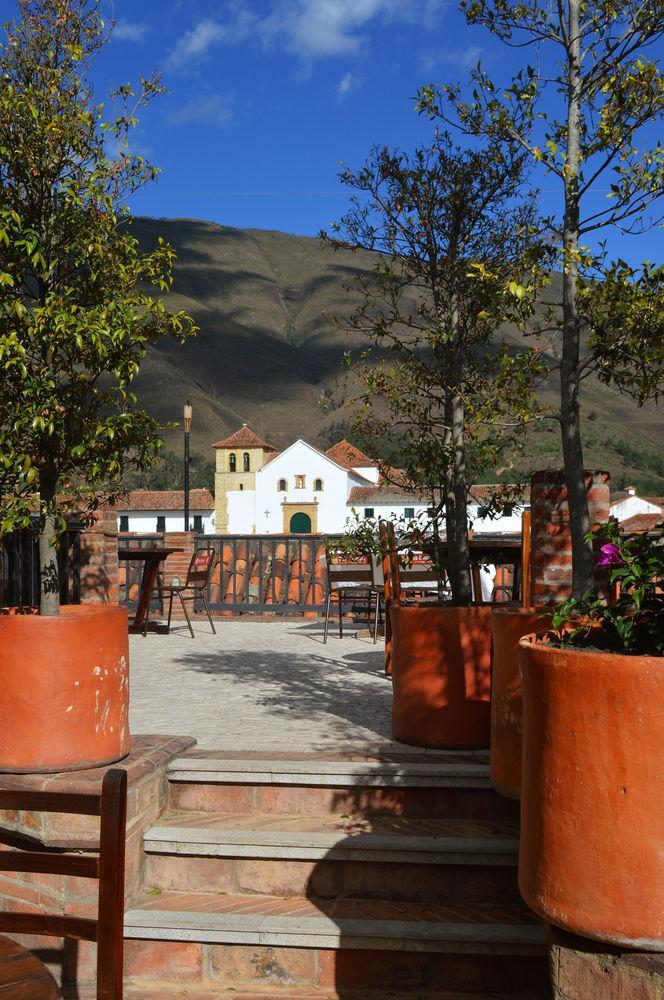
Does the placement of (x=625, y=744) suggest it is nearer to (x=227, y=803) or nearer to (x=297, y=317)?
(x=227, y=803)

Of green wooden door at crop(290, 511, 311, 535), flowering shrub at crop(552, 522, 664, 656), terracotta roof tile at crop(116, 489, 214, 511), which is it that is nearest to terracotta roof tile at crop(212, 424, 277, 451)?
terracotta roof tile at crop(116, 489, 214, 511)

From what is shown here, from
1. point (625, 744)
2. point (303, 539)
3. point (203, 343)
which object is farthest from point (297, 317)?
point (625, 744)

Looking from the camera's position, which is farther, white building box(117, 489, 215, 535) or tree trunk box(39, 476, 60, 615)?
white building box(117, 489, 215, 535)

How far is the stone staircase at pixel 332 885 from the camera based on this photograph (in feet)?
10.0

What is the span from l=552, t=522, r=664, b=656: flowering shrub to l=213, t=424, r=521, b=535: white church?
200ft

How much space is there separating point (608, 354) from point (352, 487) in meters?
65.4

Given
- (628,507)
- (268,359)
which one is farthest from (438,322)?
(268,359)

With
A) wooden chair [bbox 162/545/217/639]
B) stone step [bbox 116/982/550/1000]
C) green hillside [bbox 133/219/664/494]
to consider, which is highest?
green hillside [bbox 133/219/664/494]

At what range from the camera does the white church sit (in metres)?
67.1

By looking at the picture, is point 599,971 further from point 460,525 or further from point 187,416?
point 187,416

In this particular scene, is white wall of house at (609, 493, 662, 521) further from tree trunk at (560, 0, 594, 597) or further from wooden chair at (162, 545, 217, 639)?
tree trunk at (560, 0, 594, 597)

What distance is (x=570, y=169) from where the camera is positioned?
3.42 metres

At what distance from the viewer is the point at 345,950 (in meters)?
3.06

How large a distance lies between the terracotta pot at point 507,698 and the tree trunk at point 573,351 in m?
0.24
